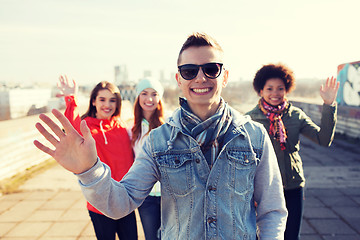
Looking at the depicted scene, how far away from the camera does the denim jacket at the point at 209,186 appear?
1263 millimetres

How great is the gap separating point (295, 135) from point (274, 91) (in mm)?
457

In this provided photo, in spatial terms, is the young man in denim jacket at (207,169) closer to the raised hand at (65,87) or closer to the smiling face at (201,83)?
the smiling face at (201,83)

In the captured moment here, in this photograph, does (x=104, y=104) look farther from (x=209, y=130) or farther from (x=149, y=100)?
(x=209, y=130)

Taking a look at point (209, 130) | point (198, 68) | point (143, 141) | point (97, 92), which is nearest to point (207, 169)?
point (209, 130)

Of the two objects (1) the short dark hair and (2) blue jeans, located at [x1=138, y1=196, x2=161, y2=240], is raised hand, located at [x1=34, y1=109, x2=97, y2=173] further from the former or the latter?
(2) blue jeans, located at [x1=138, y1=196, x2=161, y2=240]

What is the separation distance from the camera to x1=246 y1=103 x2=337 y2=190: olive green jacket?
2.30 metres

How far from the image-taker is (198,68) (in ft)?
4.33

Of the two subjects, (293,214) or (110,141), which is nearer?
(293,214)

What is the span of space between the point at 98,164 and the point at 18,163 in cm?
515

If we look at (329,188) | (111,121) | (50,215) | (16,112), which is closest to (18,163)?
(50,215)

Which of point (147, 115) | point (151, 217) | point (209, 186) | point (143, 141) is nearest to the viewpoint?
point (209, 186)

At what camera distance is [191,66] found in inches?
52.0

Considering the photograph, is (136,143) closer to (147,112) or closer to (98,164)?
(147,112)

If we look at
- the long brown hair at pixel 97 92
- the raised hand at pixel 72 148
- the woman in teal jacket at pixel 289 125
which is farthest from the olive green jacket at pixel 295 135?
the raised hand at pixel 72 148
